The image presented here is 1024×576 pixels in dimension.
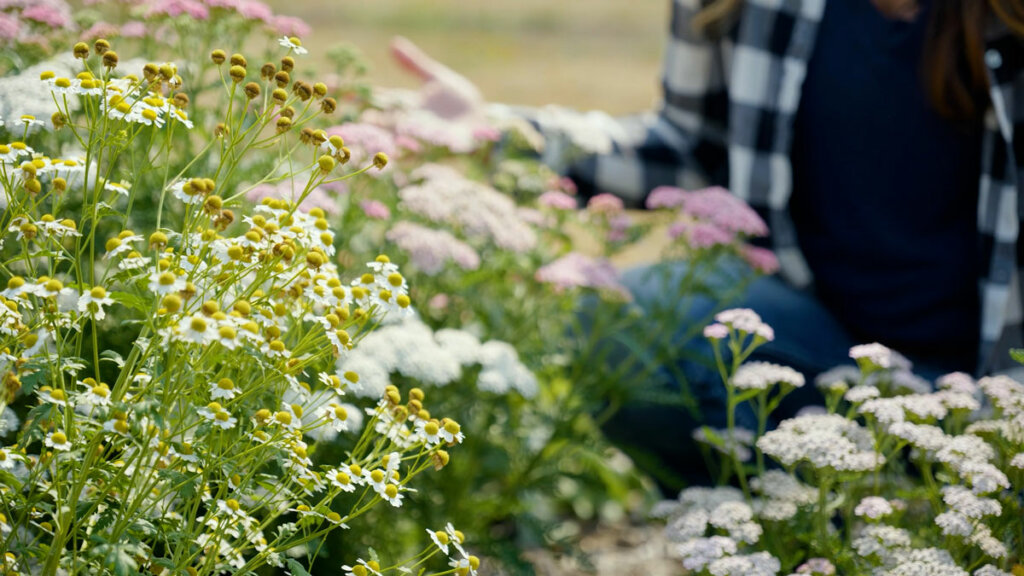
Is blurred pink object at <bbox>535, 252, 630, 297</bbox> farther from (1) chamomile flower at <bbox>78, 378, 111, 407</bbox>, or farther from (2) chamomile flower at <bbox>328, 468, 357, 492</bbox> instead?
(1) chamomile flower at <bbox>78, 378, 111, 407</bbox>

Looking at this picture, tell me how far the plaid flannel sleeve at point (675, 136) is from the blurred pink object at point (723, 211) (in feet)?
1.75

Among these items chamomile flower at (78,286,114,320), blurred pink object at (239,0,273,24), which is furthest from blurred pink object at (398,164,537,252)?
chamomile flower at (78,286,114,320)

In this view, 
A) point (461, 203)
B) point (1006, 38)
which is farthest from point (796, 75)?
point (461, 203)

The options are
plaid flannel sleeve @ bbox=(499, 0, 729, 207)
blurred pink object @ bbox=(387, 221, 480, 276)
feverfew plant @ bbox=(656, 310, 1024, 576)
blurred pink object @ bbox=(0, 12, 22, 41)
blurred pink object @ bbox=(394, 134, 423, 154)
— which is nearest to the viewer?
feverfew plant @ bbox=(656, 310, 1024, 576)

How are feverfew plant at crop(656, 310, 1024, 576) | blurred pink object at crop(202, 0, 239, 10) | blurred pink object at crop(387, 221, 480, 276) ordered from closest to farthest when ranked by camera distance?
feverfew plant at crop(656, 310, 1024, 576)
blurred pink object at crop(202, 0, 239, 10)
blurred pink object at crop(387, 221, 480, 276)

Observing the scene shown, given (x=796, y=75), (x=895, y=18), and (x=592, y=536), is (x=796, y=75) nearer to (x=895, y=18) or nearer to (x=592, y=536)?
(x=895, y=18)

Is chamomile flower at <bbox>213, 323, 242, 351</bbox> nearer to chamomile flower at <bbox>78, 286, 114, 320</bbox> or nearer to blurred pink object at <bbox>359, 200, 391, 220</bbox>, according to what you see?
chamomile flower at <bbox>78, 286, 114, 320</bbox>

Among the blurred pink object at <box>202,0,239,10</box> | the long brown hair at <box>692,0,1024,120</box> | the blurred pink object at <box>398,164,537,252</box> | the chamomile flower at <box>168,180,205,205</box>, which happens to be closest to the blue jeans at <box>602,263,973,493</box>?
the blurred pink object at <box>398,164,537,252</box>

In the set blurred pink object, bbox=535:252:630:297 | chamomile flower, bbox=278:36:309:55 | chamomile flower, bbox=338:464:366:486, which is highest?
chamomile flower, bbox=278:36:309:55

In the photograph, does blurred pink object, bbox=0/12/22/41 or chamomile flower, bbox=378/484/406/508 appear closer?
chamomile flower, bbox=378/484/406/508

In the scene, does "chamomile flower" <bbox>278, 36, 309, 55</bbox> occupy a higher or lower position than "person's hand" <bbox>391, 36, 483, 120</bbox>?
higher

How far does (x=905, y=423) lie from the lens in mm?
1323

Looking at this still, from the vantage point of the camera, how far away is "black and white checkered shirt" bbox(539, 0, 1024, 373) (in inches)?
77.6

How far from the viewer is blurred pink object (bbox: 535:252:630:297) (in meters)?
1.83
